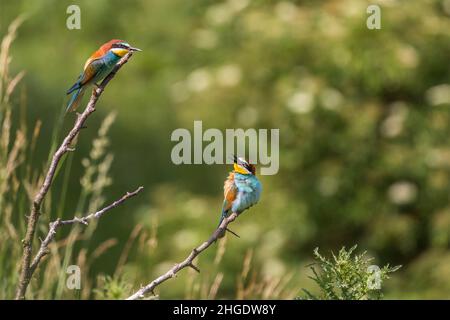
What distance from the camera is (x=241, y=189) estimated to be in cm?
191

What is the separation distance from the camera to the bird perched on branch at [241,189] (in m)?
1.91

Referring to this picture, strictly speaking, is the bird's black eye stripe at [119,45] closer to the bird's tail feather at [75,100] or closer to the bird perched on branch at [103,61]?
the bird perched on branch at [103,61]

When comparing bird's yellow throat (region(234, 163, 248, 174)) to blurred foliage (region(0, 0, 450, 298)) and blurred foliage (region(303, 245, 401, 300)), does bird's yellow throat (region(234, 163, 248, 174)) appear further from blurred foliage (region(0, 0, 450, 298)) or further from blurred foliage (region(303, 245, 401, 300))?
blurred foliage (region(0, 0, 450, 298))

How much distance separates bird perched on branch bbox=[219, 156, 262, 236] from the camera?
1.91 m

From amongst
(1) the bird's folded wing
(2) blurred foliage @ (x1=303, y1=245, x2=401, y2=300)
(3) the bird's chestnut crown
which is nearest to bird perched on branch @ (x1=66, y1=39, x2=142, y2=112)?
(1) the bird's folded wing

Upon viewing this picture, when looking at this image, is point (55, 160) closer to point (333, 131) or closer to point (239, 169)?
point (239, 169)

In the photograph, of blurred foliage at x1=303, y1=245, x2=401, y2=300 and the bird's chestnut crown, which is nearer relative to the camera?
the bird's chestnut crown

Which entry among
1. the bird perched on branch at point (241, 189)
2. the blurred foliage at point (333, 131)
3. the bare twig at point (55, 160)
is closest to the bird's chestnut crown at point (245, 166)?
the bird perched on branch at point (241, 189)

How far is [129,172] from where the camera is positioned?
1058 centimetres

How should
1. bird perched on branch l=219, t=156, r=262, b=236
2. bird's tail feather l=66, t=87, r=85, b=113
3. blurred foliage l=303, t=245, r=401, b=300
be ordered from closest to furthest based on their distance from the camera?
bird perched on branch l=219, t=156, r=262, b=236
bird's tail feather l=66, t=87, r=85, b=113
blurred foliage l=303, t=245, r=401, b=300

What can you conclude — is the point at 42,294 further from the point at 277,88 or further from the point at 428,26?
the point at 428,26

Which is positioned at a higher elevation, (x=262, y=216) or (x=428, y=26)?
(x=428, y=26)
